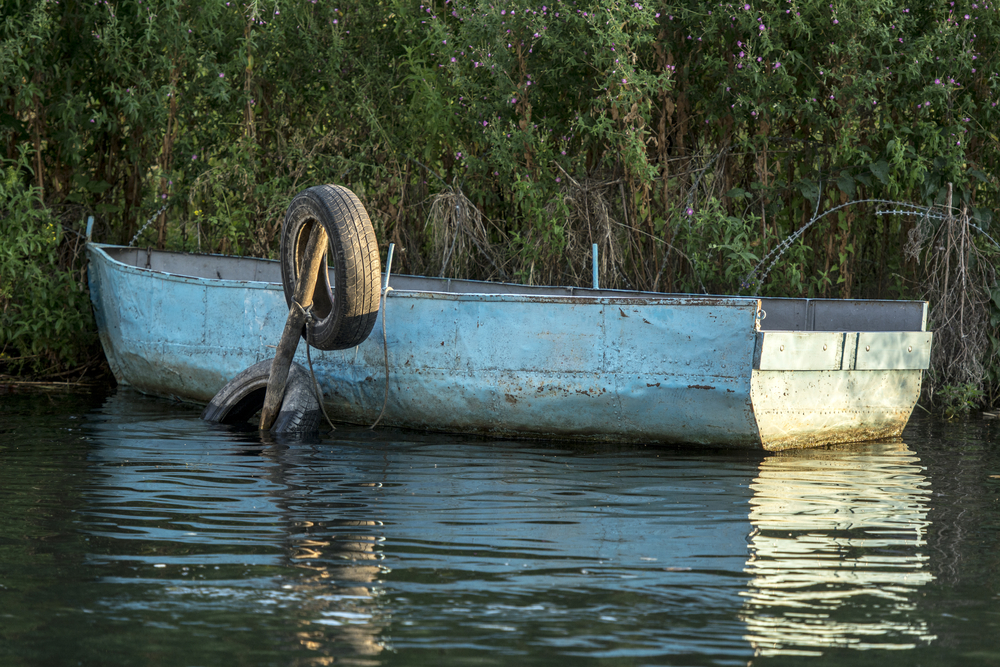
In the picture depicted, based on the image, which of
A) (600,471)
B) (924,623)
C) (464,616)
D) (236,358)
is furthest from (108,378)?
(924,623)

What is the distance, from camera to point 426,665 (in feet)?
12.5

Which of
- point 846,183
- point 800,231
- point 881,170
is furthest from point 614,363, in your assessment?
point 881,170

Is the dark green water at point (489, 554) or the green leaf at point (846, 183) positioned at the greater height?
the green leaf at point (846, 183)

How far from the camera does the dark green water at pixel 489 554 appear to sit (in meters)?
4.02

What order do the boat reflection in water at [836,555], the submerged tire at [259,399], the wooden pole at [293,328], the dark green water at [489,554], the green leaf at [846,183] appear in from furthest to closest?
the green leaf at [846,183] → the wooden pole at [293,328] → the submerged tire at [259,399] → the boat reflection in water at [836,555] → the dark green water at [489,554]

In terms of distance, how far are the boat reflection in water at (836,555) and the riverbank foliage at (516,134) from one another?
3254 millimetres

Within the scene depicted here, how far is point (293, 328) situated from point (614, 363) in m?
2.33

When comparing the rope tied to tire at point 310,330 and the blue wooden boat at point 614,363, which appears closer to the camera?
the blue wooden boat at point 614,363

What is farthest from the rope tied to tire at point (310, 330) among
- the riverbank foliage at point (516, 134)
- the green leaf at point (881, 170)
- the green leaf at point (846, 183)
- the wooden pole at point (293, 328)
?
the green leaf at point (881, 170)

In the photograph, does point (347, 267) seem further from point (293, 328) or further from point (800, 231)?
point (800, 231)

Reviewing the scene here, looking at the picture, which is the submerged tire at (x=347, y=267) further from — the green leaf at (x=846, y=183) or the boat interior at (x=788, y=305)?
the green leaf at (x=846, y=183)

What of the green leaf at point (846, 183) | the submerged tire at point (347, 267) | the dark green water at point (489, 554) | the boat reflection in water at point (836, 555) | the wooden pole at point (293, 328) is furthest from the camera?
the green leaf at point (846, 183)

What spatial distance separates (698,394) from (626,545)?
2.63 meters

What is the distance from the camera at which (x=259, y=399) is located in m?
9.12
